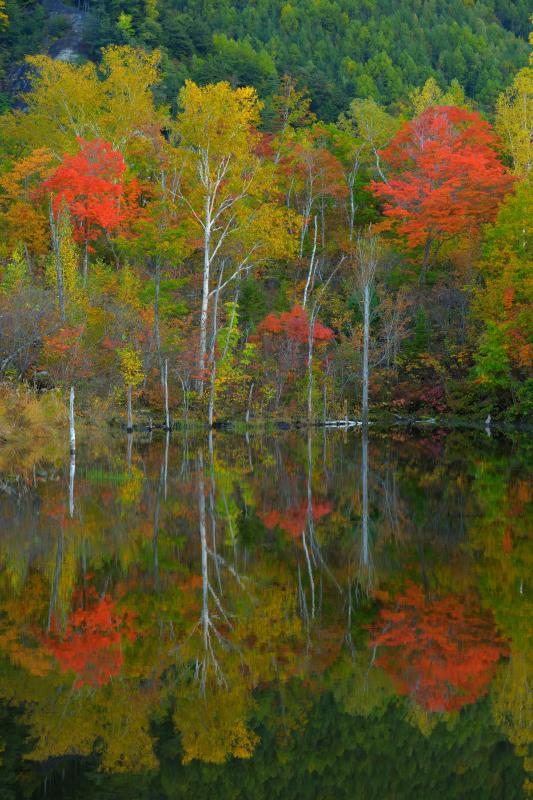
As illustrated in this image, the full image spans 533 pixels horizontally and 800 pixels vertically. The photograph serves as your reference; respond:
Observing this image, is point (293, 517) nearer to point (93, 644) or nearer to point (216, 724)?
point (93, 644)

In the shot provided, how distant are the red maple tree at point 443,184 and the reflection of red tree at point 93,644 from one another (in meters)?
36.3

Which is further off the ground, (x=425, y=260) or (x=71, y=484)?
(x=425, y=260)

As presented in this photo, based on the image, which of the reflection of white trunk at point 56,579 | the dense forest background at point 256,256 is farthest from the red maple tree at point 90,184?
the reflection of white trunk at point 56,579

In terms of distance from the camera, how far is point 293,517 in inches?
531

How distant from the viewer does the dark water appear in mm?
5336

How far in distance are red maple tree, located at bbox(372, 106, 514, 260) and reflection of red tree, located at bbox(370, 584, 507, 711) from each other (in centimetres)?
3560

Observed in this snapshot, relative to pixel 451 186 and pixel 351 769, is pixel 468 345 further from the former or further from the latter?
pixel 351 769

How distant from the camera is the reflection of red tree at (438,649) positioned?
20.4 ft

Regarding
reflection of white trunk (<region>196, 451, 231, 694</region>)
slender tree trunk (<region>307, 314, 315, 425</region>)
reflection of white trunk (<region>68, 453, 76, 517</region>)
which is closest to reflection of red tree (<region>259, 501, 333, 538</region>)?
reflection of white trunk (<region>196, 451, 231, 694</region>)

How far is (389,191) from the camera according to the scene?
4262 cm

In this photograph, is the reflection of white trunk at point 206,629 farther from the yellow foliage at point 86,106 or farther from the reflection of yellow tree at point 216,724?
the yellow foliage at point 86,106

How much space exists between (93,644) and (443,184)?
37923 millimetres

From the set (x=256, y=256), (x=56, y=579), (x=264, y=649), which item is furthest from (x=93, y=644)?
(x=256, y=256)

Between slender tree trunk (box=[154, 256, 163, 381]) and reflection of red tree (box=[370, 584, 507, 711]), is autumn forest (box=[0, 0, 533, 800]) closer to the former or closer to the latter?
reflection of red tree (box=[370, 584, 507, 711])
